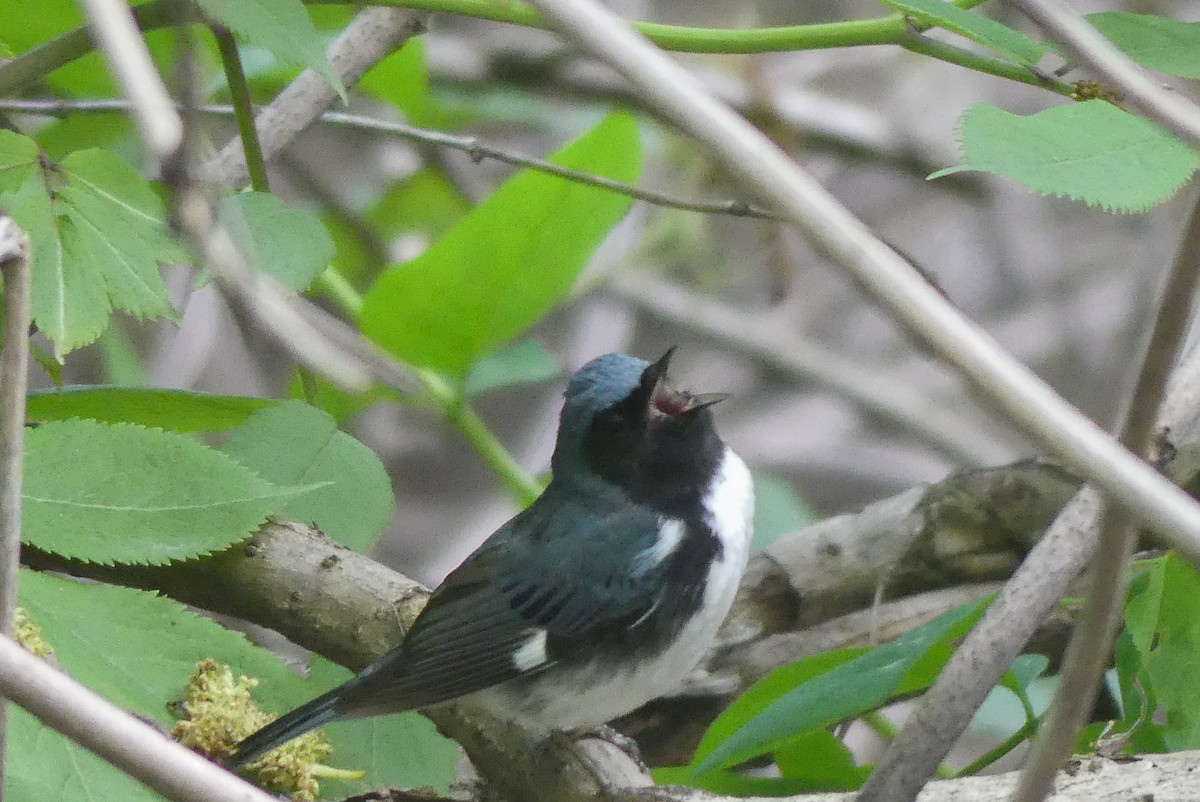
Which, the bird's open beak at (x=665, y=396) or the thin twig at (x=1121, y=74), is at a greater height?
the thin twig at (x=1121, y=74)

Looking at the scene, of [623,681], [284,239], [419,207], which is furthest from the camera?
[419,207]

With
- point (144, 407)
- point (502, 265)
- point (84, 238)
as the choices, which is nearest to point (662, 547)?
point (502, 265)

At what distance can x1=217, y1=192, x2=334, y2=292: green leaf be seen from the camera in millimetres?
1421

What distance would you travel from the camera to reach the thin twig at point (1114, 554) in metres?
0.69

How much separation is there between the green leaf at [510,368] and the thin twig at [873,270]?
1411 mm

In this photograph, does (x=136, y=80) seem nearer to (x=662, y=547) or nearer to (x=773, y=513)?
(x=662, y=547)

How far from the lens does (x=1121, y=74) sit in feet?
2.24

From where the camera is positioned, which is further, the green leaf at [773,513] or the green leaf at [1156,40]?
the green leaf at [773,513]

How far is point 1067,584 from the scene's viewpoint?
1305 millimetres

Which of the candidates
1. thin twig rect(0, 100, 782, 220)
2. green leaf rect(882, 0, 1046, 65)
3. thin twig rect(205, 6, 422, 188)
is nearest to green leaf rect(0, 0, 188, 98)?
thin twig rect(0, 100, 782, 220)

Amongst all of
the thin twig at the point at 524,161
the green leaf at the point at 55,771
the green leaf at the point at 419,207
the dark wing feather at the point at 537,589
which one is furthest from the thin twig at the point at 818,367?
the green leaf at the point at 55,771

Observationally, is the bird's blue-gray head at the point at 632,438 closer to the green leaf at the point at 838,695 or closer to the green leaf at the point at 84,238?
the green leaf at the point at 838,695

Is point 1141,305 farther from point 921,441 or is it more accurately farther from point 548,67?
point 548,67

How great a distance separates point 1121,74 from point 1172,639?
3.04ft
